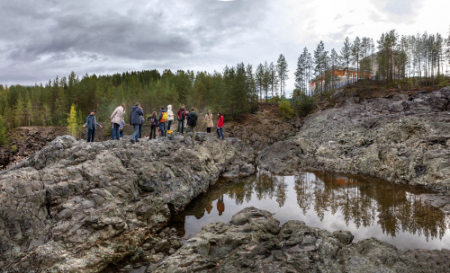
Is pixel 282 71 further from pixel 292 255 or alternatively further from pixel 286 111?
pixel 292 255

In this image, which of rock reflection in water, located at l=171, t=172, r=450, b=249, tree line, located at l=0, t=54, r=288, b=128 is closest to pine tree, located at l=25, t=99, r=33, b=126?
tree line, located at l=0, t=54, r=288, b=128

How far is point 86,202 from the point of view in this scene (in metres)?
10.0

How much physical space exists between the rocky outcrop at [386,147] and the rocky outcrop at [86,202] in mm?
13862

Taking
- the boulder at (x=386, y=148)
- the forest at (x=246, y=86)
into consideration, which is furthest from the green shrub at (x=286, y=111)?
the boulder at (x=386, y=148)

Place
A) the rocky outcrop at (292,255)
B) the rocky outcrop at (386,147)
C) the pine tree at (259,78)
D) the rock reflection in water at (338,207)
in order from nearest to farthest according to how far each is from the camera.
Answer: the rocky outcrop at (292,255), the rock reflection in water at (338,207), the rocky outcrop at (386,147), the pine tree at (259,78)

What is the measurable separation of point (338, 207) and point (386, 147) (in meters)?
13.3

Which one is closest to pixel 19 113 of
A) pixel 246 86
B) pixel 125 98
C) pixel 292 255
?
pixel 125 98

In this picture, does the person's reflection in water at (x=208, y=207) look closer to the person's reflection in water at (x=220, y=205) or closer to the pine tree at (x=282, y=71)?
the person's reflection in water at (x=220, y=205)

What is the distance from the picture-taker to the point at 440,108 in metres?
30.6

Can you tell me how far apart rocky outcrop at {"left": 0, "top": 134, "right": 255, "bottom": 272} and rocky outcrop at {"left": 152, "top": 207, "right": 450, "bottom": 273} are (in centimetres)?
273

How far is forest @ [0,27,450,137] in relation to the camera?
53.1m

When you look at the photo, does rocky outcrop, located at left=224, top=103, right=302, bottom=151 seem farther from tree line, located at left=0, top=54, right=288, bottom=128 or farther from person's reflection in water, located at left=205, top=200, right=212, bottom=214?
person's reflection in water, located at left=205, top=200, right=212, bottom=214

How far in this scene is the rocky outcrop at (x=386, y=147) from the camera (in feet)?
61.5

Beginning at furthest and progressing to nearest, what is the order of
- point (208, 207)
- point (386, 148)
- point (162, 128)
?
point (386, 148), point (162, 128), point (208, 207)
